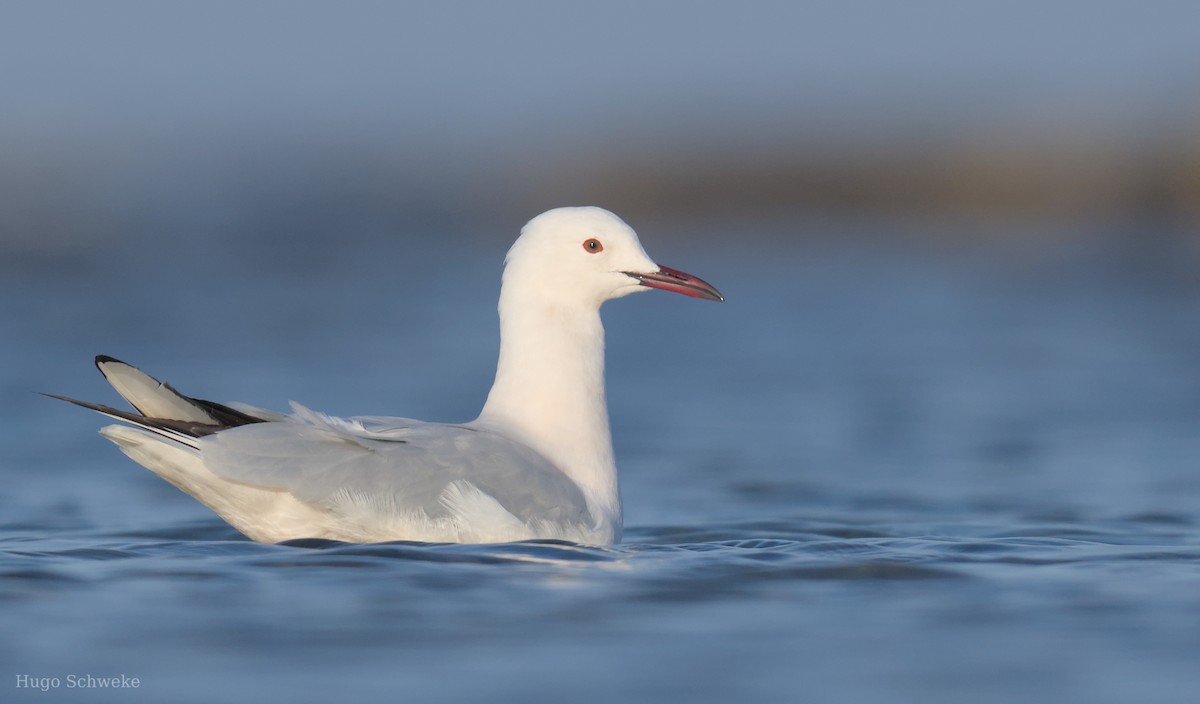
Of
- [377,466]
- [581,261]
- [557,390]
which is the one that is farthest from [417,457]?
[581,261]

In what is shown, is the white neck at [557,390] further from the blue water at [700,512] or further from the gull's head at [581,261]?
the blue water at [700,512]

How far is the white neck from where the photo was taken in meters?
7.63

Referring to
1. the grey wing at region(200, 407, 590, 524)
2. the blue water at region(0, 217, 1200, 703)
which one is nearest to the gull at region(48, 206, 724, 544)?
the grey wing at region(200, 407, 590, 524)

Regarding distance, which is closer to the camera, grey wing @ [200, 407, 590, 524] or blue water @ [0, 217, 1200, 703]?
blue water @ [0, 217, 1200, 703]

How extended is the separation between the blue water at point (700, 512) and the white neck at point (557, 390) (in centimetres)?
42

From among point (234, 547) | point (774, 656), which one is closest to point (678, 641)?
point (774, 656)

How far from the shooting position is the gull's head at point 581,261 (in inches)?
308

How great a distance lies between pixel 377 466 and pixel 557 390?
969mm

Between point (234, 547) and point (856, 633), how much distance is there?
2.62 m

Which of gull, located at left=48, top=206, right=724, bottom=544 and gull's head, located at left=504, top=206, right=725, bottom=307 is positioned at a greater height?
gull's head, located at left=504, top=206, right=725, bottom=307

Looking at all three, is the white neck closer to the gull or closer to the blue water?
the gull

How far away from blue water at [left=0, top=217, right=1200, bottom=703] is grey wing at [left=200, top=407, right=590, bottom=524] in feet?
0.66

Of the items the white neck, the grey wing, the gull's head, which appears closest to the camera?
the grey wing

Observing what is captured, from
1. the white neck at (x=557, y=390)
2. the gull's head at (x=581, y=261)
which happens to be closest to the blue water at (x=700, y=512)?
the white neck at (x=557, y=390)
